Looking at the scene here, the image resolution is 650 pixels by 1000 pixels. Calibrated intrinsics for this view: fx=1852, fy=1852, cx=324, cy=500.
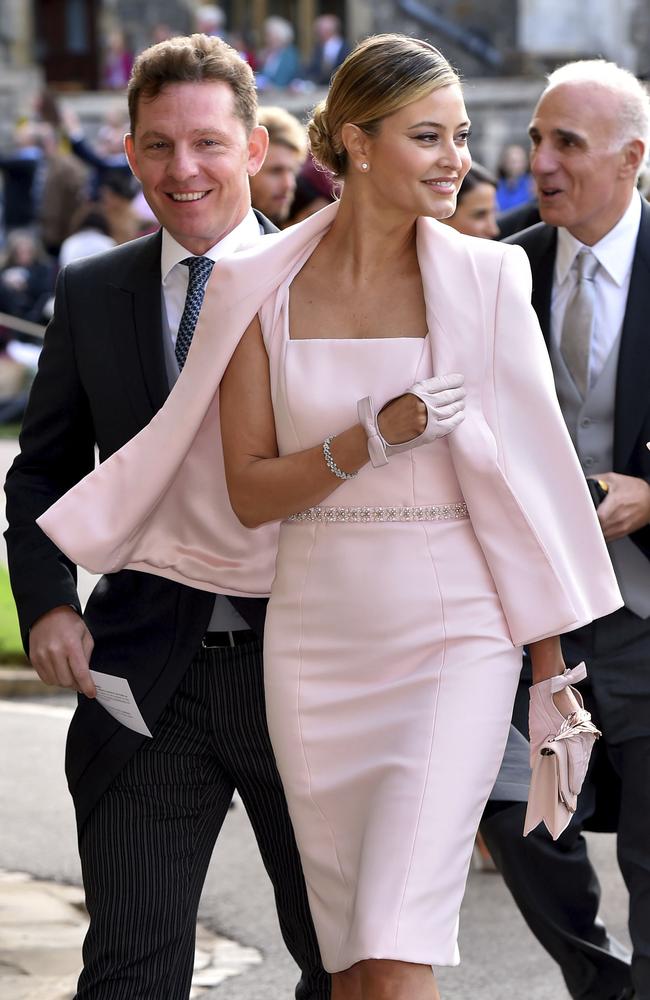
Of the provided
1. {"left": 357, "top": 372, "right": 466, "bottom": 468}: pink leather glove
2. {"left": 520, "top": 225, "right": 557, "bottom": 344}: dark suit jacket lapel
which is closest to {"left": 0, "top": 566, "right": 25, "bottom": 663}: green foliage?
{"left": 520, "top": 225, "right": 557, "bottom": 344}: dark suit jacket lapel

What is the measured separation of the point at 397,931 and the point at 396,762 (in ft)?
0.97

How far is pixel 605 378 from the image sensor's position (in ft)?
14.4

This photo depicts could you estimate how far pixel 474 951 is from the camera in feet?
17.3

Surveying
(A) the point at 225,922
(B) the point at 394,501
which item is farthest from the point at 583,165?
(A) the point at 225,922

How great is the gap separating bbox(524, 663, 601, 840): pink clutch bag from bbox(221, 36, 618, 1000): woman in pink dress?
6 cm

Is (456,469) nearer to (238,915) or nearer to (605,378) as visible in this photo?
(605,378)

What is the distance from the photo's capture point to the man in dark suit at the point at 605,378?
436 centimetres

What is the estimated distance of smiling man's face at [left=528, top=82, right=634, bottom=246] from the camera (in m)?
4.50

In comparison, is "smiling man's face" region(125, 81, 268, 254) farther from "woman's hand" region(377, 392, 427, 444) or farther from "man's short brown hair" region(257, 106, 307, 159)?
"man's short brown hair" region(257, 106, 307, 159)

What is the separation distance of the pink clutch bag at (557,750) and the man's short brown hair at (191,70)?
1.37m

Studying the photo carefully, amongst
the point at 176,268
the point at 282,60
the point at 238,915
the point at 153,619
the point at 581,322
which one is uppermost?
the point at 176,268

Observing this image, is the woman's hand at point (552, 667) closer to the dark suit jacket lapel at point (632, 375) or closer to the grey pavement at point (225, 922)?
the dark suit jacket lapel at point (632, 375)

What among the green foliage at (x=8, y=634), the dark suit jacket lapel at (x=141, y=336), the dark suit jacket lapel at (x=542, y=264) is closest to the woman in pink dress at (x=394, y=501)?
the dark suit jacket lapel at (x=141, y=336)

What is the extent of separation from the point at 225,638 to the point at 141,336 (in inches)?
24.8
